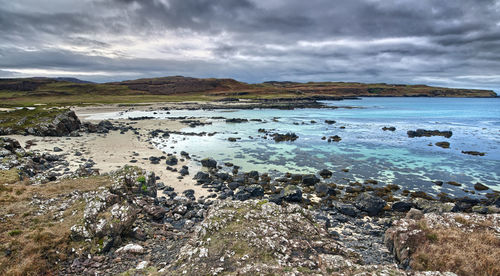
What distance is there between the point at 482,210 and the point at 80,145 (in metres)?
45.5

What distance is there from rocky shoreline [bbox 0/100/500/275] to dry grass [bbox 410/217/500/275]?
0.28 m

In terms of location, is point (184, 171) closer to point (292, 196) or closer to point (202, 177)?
point (202, 177)

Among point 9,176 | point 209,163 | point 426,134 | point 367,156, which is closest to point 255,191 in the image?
point 209,163

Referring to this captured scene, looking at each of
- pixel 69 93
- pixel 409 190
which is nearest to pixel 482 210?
pixel 409 190

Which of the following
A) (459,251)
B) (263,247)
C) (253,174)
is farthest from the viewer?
(253,174)

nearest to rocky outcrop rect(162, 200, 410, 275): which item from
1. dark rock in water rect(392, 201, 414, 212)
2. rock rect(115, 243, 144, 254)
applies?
rock rect(115, 243, 144, 254)

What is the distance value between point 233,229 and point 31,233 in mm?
8665

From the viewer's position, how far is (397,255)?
11.6 metres

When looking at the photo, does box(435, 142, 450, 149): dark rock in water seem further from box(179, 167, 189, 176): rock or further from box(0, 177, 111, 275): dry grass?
box(0, 177, 111, 275): dry grass

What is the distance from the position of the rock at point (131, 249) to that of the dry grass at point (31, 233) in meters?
1.77

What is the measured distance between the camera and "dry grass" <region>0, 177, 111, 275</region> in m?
9.23

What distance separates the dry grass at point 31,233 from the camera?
9.23 meters

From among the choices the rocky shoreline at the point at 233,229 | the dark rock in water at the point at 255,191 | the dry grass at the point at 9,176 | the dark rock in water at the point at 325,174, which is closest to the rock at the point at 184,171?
the rocky shoreline at the point at 233,229

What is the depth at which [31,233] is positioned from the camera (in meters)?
10.4
